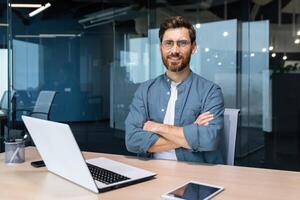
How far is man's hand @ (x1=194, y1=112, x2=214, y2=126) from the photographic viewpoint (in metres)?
1.63

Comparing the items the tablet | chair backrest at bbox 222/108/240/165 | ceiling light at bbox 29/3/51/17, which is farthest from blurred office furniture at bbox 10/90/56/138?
the tablet

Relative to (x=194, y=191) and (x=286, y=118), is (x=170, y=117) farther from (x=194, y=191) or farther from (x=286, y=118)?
(x=286, y=118)

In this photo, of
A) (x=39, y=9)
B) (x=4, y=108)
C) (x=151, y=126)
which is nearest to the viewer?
(x=151, y=126)

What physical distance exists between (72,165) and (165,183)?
1.07 ft

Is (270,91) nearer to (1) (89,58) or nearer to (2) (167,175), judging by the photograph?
(1) (89,58)

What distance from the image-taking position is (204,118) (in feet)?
5.40

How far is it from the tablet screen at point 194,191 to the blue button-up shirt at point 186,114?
384 mm

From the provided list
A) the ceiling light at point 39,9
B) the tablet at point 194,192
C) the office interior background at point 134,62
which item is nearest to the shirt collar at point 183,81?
the tablet at point 194,192

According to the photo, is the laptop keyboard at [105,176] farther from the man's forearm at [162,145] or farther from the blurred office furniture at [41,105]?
the blurred office furniture at [41,105]

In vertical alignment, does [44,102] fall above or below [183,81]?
below

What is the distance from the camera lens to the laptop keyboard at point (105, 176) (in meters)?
1.24

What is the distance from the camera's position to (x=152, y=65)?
5.36 m

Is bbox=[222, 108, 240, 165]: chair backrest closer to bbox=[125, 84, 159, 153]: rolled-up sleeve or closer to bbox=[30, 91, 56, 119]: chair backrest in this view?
bbox=[125, 84, 159, 153]: rolled-up sleeve

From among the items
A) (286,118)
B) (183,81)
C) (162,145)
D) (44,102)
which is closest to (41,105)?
(44,102)
